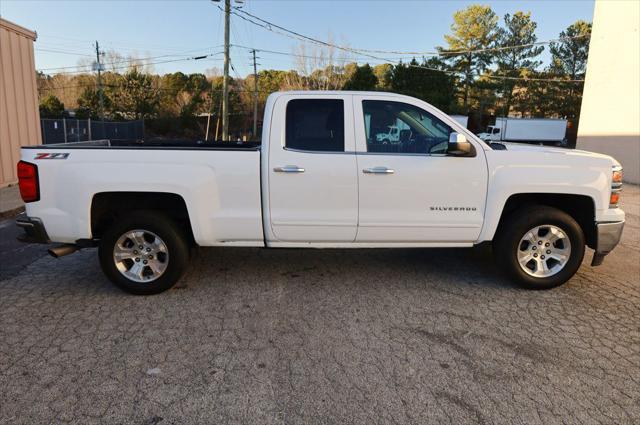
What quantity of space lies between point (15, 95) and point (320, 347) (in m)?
11.0

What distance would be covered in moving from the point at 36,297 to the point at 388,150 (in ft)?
12.2

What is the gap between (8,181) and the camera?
10750 mm

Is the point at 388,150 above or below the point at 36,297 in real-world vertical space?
above

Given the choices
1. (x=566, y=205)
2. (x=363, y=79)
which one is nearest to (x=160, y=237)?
(x=566, y=205)

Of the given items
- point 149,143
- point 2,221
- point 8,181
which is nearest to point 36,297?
point 149,143

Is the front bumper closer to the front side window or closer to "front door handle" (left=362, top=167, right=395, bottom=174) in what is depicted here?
"front door handle" (left=362, top=167, right=395, bottom=174)

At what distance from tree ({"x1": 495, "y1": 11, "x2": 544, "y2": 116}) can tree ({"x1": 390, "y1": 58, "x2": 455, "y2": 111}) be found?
413 inches

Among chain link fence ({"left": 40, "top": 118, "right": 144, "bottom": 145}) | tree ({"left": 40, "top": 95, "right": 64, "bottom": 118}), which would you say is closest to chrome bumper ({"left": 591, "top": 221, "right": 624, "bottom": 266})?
chain link fence ({"left": 40, "top": 118, "right": 144, "bottom": 145})

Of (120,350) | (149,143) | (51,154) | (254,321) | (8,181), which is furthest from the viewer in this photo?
(8,181)

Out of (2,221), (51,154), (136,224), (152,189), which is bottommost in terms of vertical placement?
(2,221)

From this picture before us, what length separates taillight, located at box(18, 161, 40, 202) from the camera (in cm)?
410

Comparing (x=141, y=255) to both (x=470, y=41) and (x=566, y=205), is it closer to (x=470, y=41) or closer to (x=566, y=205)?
(x=566, y=205)

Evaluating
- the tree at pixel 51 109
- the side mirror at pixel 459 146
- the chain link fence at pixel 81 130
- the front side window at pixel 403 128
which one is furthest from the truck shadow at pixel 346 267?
the tree at pixel 51 109

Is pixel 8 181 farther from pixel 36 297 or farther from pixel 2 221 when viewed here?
pixel 36 297
